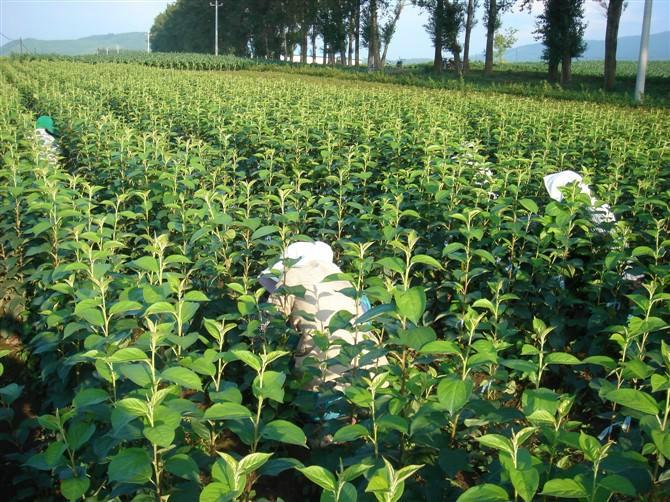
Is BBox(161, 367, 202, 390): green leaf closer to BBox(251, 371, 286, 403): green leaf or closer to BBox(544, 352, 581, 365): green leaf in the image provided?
BBox(251, 371, 286, 403): green leaf

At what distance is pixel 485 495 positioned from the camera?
5.12 feet

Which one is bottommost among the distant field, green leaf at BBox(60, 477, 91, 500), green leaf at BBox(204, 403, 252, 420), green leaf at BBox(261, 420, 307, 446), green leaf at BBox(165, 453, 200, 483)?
green leaf at BBox(60, 477, 91, 500)

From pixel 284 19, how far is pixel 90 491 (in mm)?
63166

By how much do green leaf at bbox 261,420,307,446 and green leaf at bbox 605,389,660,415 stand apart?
0.92m

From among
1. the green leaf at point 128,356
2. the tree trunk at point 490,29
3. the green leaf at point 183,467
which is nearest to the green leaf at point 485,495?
the green leaf at point 183,467

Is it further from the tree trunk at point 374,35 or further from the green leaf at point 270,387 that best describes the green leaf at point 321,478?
the tree trunk at point 374,35

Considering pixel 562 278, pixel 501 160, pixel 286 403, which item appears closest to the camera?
pixel 286 403

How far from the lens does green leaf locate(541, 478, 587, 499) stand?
1.54 meters

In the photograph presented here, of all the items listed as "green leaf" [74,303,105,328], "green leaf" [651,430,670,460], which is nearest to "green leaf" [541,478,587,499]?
"green leaf" [651,430,670,460]

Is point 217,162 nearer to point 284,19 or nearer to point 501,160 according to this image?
point 501,160

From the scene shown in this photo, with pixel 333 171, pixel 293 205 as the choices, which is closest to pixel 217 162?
pixel 333 171

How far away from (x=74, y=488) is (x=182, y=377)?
1.59ft

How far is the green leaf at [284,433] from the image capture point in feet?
5.98

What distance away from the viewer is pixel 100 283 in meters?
2.57
